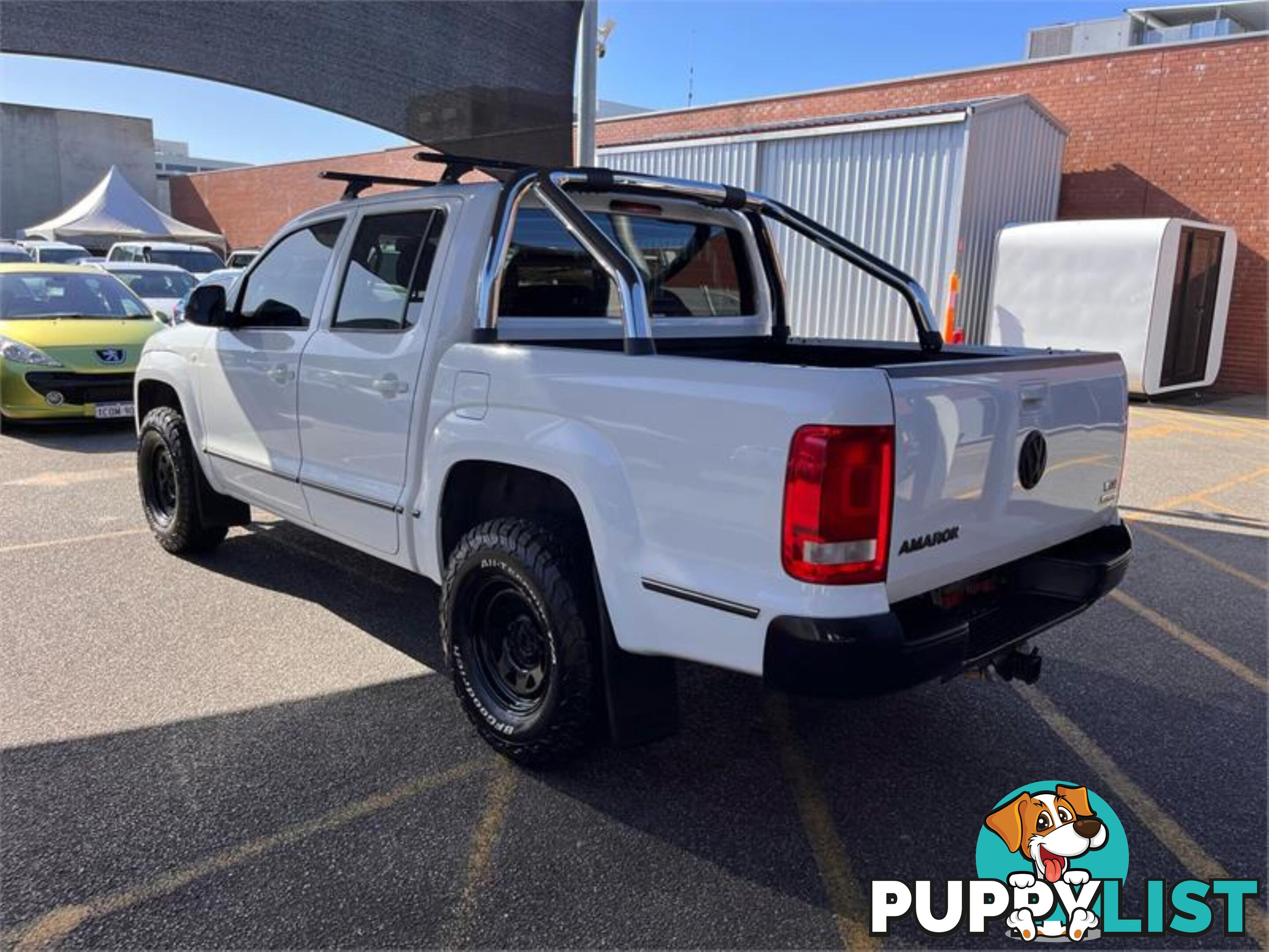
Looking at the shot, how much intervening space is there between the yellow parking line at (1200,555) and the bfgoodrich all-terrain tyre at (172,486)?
590 cm

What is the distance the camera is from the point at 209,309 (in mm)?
4688

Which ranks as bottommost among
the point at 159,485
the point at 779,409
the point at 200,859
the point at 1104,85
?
the point at 200,859

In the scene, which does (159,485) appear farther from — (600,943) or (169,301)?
(169,301)

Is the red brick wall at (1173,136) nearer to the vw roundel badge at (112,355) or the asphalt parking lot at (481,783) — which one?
the asphalt parking lot at (481,783)

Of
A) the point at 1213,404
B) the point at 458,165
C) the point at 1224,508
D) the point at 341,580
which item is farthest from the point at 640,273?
the point at 1213,404

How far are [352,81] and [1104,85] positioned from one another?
39.2 feet

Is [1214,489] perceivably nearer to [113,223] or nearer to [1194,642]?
[1194,642]

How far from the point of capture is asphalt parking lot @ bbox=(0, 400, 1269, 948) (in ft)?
8.47

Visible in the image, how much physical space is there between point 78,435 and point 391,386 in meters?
7.35

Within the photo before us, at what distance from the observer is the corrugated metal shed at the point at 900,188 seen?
504 inches

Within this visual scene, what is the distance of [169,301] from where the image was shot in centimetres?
1382

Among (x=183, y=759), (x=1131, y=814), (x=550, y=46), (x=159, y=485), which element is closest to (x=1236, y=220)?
(x=550, y=46)

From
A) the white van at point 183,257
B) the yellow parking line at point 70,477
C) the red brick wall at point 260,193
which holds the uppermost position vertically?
the red brick wall at point 260,193

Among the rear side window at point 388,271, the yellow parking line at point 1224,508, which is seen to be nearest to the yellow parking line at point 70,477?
the rear side window at point 388,271
